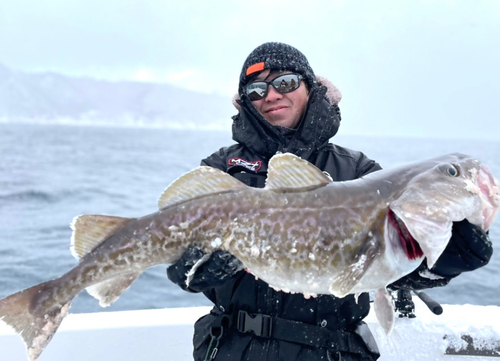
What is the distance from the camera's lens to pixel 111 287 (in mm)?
2854

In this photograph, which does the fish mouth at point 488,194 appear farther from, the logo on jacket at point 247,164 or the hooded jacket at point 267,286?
the logo on jacket at point 247,164

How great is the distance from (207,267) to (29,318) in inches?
44.7

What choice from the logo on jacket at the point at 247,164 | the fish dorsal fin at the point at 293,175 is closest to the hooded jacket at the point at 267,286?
the logo on jacket at the point at 247,164

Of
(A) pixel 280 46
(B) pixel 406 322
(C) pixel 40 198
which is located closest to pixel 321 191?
(A) pixel 280 46

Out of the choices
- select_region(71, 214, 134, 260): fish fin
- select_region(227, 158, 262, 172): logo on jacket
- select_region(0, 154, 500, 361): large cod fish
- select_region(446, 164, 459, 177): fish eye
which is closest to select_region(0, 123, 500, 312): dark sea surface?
select_region(446, 164, 459, 177): fish eye

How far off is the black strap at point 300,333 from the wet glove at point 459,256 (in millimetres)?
597

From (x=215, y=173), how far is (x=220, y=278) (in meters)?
0.65

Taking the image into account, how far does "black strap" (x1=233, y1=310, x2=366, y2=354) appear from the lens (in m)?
2.90

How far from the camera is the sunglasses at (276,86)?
11.7ft

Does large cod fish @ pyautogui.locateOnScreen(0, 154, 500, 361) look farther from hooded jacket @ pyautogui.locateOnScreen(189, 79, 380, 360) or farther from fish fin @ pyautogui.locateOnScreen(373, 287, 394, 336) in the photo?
hooded jacket @ pyautogui.locateOnScreen(189, 79, 380, 360)

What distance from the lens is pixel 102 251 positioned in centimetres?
278

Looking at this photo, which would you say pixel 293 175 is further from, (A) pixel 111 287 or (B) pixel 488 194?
(A) pixel 111 287

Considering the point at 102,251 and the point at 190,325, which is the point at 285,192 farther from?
the point at 190,325

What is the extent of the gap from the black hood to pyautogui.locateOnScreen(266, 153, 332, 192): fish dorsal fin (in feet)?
2.16
